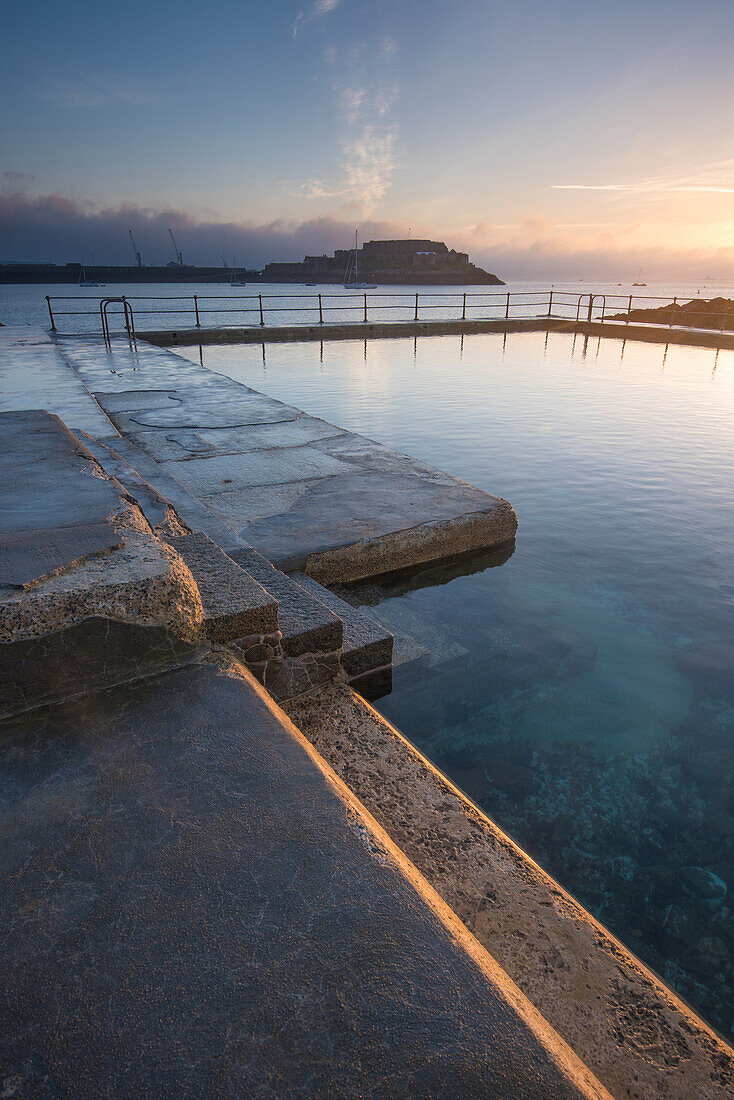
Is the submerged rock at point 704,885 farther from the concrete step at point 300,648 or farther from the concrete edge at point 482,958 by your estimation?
the concrete step at point 300,648

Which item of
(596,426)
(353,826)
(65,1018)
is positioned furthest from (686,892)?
(596,426)

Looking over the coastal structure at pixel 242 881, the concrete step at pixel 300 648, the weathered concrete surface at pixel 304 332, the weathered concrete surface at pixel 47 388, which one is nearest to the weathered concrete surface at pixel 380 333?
the weathered concrete surface at pixel 304 332

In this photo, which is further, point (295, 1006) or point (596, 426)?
point (596, 426)

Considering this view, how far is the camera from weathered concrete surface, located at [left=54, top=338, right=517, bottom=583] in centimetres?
377

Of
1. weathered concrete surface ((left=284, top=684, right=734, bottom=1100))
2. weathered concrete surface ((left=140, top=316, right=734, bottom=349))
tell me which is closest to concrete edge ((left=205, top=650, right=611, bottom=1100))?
weathered concrete surface ((left=284, top=684, right=734, bottom=1100))

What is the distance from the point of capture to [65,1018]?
1030 mm

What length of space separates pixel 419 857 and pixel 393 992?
643 mm

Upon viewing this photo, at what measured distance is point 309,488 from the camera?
15.1 feet

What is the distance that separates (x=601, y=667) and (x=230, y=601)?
1935 millimetres

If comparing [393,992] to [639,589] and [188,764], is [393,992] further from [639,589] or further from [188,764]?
[639,589]

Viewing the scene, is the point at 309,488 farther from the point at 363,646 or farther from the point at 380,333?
the point at 380,333

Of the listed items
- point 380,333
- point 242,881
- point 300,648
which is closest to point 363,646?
point 300,648

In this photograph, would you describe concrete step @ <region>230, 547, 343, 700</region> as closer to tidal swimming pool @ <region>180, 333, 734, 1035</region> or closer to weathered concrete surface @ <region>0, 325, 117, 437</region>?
tidal swimming pool @ <region>180, 333, 734, 1035</region>

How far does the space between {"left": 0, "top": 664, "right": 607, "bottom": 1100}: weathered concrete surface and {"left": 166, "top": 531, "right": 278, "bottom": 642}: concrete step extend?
594 millimetres
